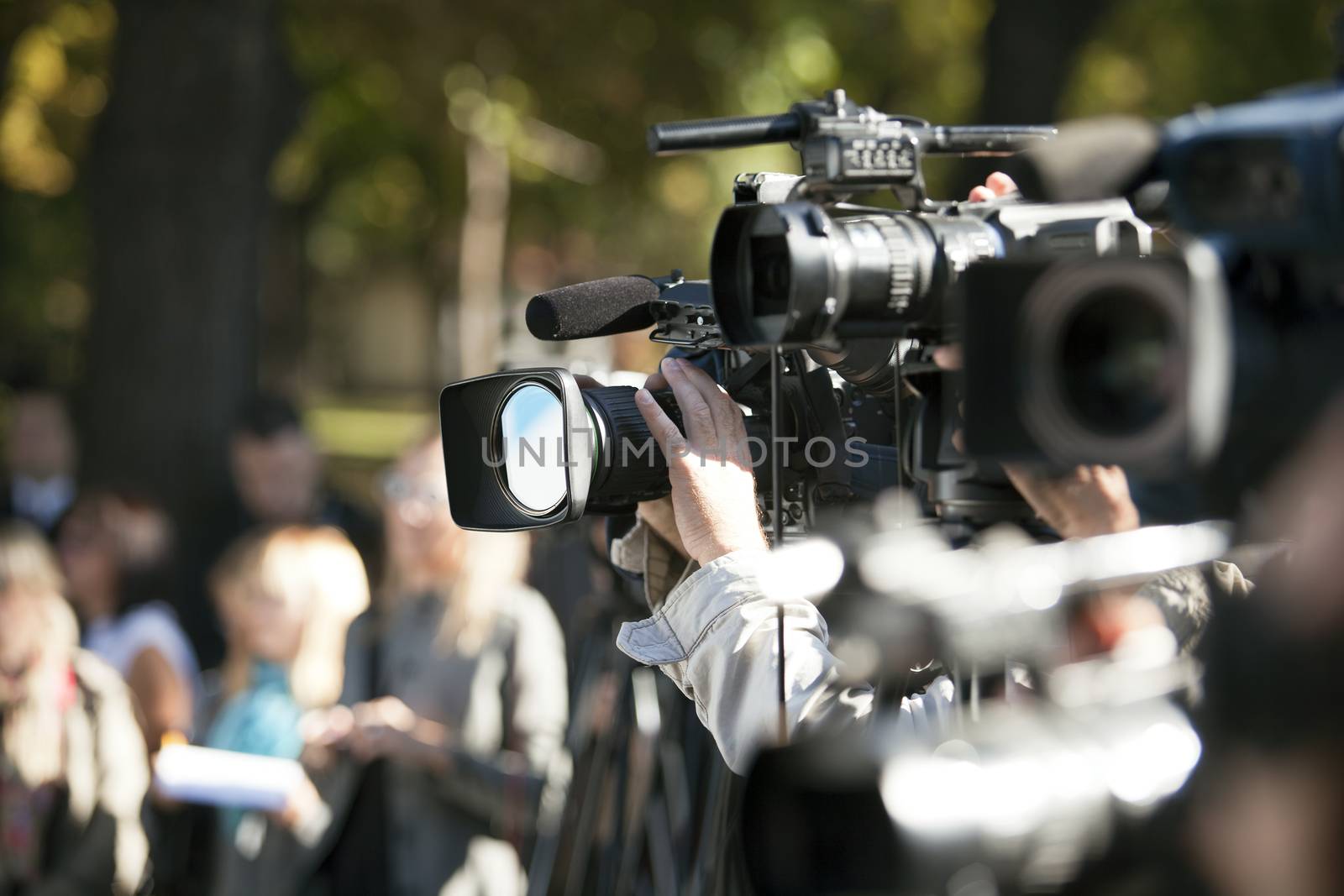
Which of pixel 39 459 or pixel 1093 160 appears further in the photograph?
pixel 39 459

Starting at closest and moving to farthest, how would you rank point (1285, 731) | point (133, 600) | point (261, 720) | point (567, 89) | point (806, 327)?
point (1285, 731) < point (806, 327) < point (261, 720) < point (133, 600) < point (567, 89)

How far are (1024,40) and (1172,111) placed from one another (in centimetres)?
403

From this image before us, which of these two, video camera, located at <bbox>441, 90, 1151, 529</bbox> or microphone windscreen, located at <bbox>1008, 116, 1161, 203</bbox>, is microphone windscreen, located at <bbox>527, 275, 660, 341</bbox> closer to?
video camera, located at <bbox>441, 90, 1151, 529</bbox>

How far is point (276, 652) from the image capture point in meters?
3.95

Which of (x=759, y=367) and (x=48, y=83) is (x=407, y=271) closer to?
(x=48, y=83)

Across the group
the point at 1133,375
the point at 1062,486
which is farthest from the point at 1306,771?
the point at 1062,486

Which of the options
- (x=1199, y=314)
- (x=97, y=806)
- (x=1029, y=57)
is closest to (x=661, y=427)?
→ (x=1199, y=314)

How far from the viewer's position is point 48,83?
413 inches

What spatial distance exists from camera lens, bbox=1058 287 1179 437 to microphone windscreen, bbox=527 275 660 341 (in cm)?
96

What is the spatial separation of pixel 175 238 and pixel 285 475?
82.1 inches

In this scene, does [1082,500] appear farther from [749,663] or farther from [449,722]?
[449,722]

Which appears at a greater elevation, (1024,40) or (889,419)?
(1024,40)

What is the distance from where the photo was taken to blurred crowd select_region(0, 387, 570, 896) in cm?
355

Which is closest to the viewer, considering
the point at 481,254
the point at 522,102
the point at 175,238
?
the point at 175,238
